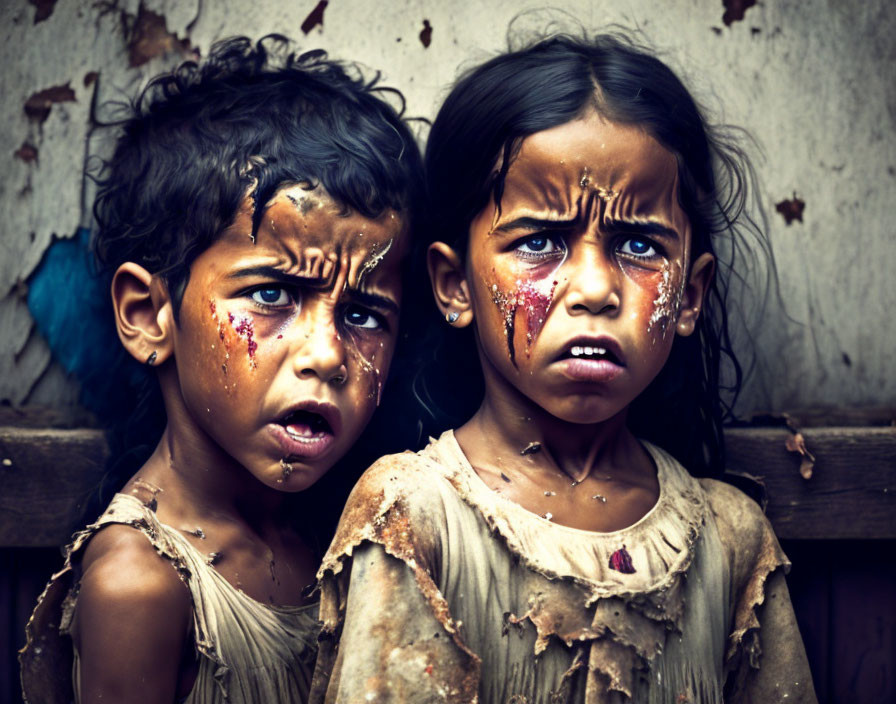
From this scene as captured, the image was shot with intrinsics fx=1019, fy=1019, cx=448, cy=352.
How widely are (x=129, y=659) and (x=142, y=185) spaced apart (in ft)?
3.07

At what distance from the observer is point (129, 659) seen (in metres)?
1.72

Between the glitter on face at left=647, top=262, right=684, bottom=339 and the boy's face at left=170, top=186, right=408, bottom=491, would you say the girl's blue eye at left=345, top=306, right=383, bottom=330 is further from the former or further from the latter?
the glitter on face at left=647, top=262, right=684, bottom=339

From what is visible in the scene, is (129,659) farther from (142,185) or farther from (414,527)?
(142,185)

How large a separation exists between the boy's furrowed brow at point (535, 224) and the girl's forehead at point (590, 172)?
0.01 meters

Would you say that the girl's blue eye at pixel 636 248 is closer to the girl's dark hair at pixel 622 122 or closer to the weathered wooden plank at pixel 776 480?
the girl's dark hair at pixel 622 122

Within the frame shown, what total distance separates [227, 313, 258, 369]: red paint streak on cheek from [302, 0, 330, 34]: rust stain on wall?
908 millimetres

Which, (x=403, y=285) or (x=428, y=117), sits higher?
(x=428, y=117)

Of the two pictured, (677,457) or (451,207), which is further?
(677,457)

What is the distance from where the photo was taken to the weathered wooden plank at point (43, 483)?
7.25 ft

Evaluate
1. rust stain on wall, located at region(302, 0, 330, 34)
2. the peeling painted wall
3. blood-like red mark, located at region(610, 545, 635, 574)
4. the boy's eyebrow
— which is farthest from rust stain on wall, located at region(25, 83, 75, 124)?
blood-like red mark, located at region(610, 545, 635, 574)

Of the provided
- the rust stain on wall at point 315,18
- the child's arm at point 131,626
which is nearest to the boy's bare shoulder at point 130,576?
the child's arm at point 131,626

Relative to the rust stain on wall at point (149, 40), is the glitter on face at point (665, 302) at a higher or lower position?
lower

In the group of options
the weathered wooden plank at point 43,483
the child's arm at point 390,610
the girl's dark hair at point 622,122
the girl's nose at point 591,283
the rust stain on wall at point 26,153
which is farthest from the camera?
the rust stain on wall at point 26,153

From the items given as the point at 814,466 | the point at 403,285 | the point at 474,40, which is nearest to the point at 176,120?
the point at 403,285
